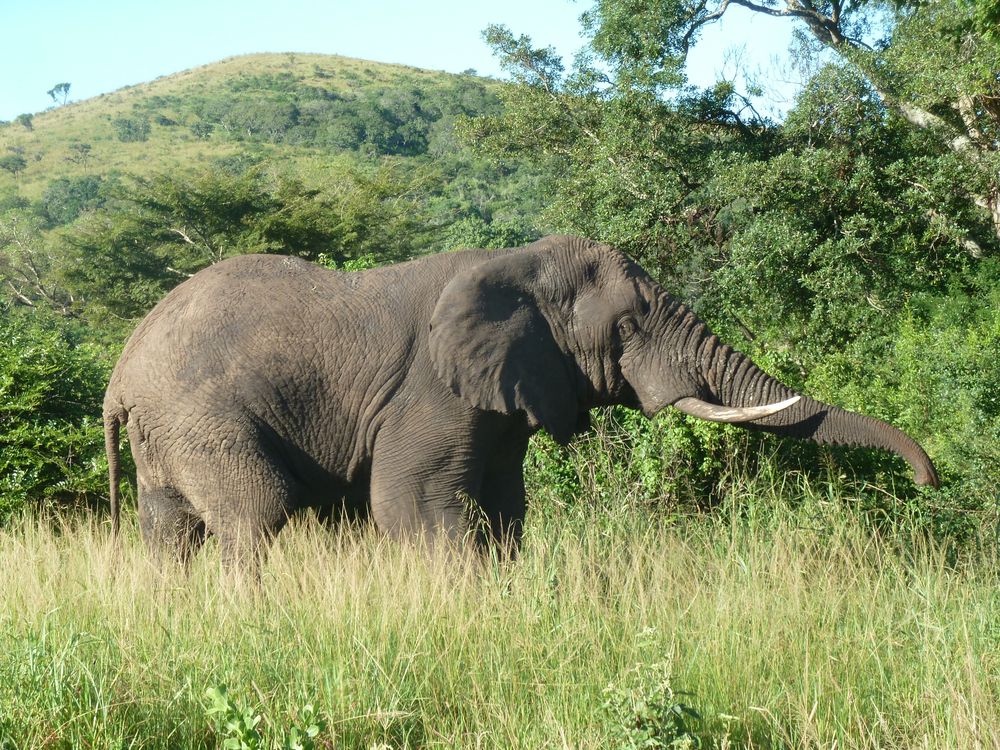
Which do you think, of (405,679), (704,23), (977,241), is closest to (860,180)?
(977,241)

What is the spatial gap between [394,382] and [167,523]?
1506 mm

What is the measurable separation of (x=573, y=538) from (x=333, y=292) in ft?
6.20

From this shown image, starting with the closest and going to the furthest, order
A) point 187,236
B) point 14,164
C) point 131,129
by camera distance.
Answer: point 187,236
point 14,164
point 131,129

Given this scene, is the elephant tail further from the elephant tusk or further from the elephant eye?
the elephant tusk

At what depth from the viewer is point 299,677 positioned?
4.25 meters

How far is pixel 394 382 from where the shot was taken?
19.8ft

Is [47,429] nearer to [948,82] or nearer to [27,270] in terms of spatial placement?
[948,82]

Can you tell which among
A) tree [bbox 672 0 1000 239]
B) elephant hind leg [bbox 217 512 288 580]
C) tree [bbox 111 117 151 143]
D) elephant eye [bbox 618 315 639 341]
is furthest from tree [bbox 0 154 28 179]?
elephant eye [bbox 618 315 639 341]

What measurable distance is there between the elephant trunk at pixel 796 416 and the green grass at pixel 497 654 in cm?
59

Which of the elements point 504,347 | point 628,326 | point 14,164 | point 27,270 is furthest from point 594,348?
point 14,164

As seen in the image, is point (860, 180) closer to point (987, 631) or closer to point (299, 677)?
point (987, 631)

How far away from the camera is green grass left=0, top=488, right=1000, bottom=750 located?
13.1 ft

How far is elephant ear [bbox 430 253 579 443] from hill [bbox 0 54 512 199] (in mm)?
53507

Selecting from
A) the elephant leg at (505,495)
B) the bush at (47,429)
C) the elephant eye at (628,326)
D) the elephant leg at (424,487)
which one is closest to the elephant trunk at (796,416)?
the elephant eye at (628,326)
